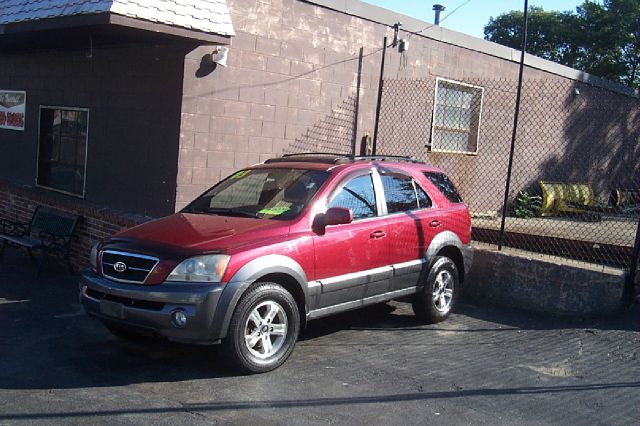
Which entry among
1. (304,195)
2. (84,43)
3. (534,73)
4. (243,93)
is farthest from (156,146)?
(534,73)

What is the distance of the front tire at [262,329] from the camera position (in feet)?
16.8

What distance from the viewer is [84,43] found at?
30.9 ft

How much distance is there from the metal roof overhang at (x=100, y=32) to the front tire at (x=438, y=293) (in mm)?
3639

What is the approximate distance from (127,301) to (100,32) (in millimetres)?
4227

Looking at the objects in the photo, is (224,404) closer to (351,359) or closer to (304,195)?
(351,359)

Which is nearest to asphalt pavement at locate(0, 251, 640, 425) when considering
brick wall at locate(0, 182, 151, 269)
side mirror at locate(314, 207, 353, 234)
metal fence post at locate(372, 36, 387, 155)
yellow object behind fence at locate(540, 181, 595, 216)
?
side mirror at locate(314, 207, 353, 234)

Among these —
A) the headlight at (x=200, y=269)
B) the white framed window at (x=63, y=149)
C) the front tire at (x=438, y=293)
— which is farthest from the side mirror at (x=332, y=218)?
the white framed window at (x=63, y=149)

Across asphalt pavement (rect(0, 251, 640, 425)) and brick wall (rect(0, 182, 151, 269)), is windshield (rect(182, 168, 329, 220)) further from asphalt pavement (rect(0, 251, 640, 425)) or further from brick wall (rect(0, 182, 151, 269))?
brick wall (rect(0, 182, 151, 269))

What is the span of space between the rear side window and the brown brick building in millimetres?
2568

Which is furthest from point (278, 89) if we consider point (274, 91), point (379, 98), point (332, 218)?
point (332, 218)

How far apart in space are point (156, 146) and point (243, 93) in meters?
1.33

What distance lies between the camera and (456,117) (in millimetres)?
12125

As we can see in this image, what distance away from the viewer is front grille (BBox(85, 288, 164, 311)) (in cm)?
507

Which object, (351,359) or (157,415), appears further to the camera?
(351,359)
